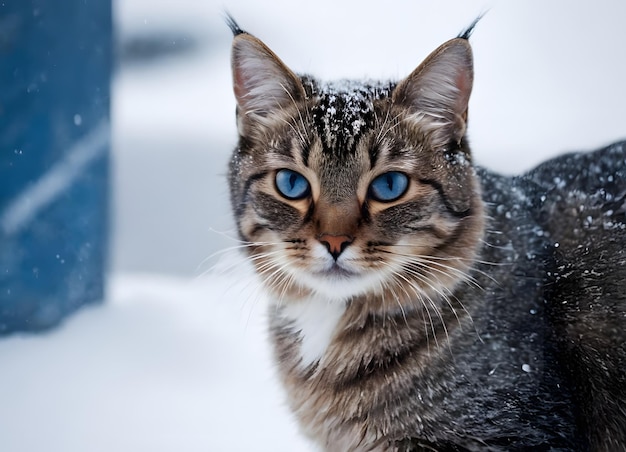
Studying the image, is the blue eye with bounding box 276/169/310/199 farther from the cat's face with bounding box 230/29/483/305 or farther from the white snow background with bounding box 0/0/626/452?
the white snow background with bounding box 0/0/626/452

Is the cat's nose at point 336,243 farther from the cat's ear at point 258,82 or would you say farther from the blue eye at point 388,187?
the cat's ear at point 258,82

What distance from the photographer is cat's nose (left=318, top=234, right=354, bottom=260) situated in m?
1.05

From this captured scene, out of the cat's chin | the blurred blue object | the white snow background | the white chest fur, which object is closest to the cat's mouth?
the cat's chin

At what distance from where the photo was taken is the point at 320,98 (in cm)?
118

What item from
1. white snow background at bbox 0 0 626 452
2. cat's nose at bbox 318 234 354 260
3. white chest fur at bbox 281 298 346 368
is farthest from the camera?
white snow background at bbox 0 0 626 452

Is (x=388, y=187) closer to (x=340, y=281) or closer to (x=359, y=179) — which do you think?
(x=359, y=179)

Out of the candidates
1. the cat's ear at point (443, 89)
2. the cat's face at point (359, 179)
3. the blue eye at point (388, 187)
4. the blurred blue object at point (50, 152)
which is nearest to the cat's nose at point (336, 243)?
the cat's face at point (359, 179)

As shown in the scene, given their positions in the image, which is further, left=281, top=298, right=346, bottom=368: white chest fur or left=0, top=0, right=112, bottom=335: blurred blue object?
left=0, top=0, right=112, bottom=335: blurred blue object

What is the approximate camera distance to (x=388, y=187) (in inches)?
43.8

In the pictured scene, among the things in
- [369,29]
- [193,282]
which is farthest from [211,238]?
[369,29]

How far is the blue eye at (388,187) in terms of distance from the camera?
1.11 meters

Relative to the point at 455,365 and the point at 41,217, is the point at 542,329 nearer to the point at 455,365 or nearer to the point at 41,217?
the point at 455,365

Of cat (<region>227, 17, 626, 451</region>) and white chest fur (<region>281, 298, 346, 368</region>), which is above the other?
cat (<region>227, 17, 626, 451</region>)

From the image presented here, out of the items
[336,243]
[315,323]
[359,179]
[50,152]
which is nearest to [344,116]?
[359,179]
